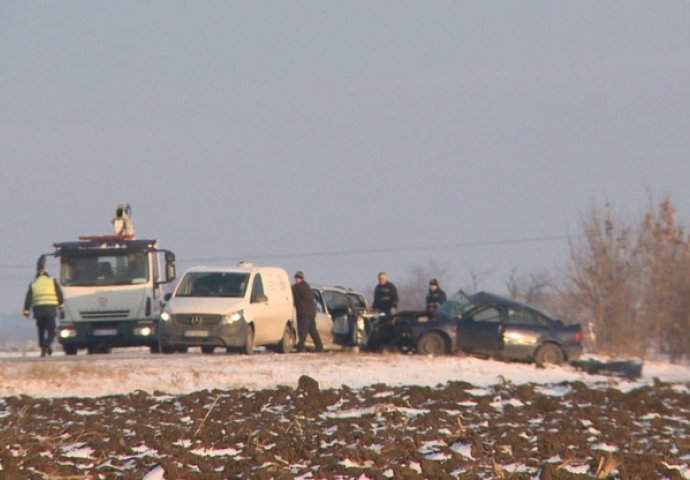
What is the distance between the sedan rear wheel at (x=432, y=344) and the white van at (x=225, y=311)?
117 inches

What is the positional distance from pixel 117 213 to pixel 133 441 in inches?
797

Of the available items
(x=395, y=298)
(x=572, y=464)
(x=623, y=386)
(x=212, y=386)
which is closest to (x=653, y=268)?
(x=395, y=298)

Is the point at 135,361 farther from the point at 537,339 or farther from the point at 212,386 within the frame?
the point at 537,339

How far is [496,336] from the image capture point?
2998cm

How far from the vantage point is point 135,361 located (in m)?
24.7

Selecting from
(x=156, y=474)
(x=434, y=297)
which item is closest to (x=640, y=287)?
(x=434, y=297)

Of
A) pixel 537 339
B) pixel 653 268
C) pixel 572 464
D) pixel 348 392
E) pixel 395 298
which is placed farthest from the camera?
pixel 653 268

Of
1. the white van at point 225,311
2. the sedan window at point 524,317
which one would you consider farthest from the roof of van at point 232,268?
the sedan window at point 524,317

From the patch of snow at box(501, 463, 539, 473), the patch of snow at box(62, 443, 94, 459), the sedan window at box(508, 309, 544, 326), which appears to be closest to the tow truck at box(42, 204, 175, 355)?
the sedan window at box(508, 309, 544, 326)

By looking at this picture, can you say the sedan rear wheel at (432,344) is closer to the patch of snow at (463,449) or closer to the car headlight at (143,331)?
the car headlight at (143,331)

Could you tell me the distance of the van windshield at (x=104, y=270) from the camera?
1206 inches

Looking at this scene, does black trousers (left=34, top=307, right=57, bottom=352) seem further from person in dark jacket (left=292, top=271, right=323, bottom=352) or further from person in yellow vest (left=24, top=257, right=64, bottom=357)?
person in dark jacket (left=292, top=271, right=323, bottom=352)

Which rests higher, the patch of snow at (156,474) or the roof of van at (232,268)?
the roof of van at (232,268)

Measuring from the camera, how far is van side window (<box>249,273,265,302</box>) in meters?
29.1
